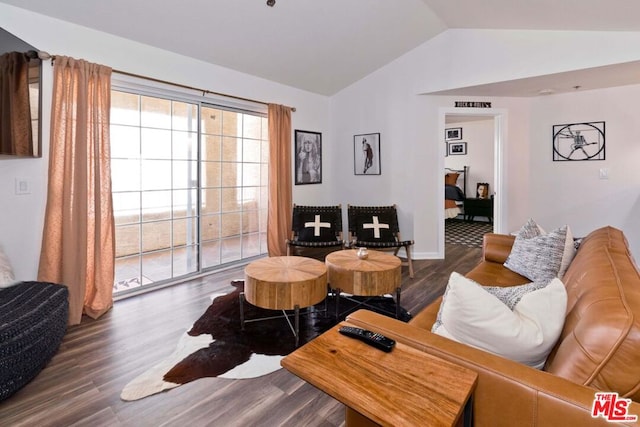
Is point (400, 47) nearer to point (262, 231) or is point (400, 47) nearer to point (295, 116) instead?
point (295, 116)

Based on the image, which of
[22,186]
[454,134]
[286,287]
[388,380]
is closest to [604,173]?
[286,287]

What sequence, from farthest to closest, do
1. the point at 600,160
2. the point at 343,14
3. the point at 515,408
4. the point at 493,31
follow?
the point at 600,160, the point at 493,31, the point at 343,14, the point at 515,408

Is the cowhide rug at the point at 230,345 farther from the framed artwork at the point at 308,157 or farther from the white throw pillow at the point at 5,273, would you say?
the framed artwork at the point at 308,157

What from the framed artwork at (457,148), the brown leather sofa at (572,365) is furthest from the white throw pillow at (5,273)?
the framed artwork at (457,148)

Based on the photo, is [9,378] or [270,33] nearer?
[9,378]

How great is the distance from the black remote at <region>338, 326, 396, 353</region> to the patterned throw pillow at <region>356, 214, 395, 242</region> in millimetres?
3070

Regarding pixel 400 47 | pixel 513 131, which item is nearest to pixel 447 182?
pixel 513 131

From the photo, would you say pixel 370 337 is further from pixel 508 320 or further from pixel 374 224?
pixel 374 224

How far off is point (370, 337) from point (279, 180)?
11.4 feet

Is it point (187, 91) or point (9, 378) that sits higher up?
point (187, 91)

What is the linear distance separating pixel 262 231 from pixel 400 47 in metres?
2.99

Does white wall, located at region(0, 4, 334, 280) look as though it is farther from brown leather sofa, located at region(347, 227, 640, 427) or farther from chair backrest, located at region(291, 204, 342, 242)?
brown leather sofa, located at region(347, 227, 640, 427)

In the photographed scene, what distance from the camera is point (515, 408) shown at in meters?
0.92

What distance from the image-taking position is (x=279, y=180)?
14.6 feet
